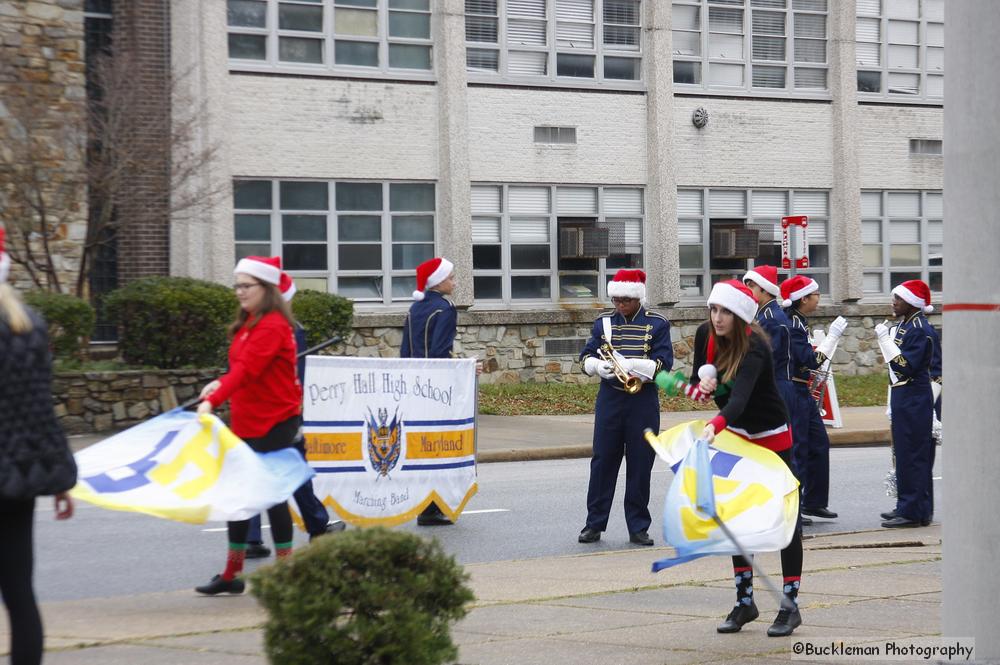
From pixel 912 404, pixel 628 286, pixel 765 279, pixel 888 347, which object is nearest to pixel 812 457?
pixel 912 404

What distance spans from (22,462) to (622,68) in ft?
79.0

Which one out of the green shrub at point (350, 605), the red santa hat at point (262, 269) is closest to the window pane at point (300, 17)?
the red santa hat at point (262, 269)

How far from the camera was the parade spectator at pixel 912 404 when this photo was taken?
41.5 ft

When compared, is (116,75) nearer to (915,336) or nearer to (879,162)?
(915,336)

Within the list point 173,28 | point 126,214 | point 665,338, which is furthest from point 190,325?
point 665,338

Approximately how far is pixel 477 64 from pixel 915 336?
15.7m

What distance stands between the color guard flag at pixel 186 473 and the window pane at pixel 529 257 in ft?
62.2

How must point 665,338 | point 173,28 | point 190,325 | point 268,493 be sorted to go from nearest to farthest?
point 268,493
point 665,338
point 190,325
point 173,28

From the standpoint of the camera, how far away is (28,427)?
5.53m

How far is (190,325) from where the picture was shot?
2077 centimetres

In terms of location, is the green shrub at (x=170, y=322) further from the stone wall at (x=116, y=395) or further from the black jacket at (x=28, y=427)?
the black jacket at (x=28, y=427)

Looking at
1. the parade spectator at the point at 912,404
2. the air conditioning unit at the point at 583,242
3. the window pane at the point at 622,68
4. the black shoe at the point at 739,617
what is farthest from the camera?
the window pane at the point at 622,68

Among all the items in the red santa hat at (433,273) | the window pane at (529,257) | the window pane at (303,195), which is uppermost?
the window pane at (303,195)

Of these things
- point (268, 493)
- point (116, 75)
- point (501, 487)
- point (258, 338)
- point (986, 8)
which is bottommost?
point (501, 487)
